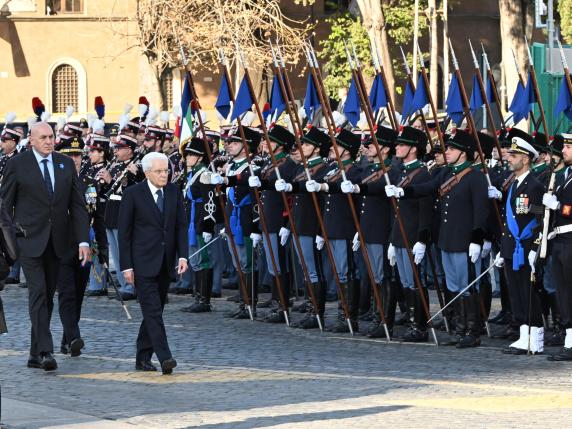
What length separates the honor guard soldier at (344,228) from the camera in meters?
15.4

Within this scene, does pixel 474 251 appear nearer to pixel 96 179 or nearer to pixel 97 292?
pixel 96 179

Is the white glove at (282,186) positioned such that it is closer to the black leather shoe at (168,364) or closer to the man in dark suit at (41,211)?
the man in dark suit at (41,211)

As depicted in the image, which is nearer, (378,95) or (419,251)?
(419,251)

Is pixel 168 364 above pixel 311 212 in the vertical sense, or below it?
below

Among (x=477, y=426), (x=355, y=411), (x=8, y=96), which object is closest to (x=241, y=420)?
(x=355, y=411)

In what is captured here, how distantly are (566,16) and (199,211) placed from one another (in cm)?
2748

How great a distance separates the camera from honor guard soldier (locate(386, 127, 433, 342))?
1459 cm

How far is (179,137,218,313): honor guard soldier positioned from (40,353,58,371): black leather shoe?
5.05 meters

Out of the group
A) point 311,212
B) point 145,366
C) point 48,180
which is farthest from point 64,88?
point 145,366

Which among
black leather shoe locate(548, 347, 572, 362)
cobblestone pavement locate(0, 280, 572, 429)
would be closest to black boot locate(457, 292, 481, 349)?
cobblestone pavement locate(0, 280, 572, 429)

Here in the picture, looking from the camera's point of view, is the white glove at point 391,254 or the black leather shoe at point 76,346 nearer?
the black leather shoe at point 76,346

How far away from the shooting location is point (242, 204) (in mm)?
17781

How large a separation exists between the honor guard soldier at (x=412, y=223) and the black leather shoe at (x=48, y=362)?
3.64 metres

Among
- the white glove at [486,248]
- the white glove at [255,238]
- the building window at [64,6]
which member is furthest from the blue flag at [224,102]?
the building window at [64,6]
